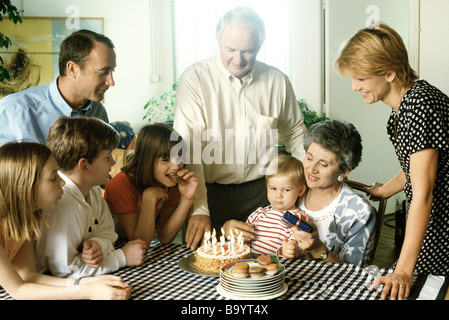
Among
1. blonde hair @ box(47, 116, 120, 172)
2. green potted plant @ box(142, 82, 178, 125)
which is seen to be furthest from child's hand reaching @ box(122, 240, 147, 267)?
green potted plant @ box(142, 82, 178, 125)

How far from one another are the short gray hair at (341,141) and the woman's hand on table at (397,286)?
0.71m

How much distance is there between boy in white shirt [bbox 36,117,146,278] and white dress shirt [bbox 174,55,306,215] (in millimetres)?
640

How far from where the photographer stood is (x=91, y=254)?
4.96 feet

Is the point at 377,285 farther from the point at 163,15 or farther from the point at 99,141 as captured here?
the point at 163,15

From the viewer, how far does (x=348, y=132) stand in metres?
2.03

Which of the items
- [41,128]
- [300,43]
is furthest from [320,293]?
[300,43]

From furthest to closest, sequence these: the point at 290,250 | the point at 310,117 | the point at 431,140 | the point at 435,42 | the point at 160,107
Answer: the point at 160,107
the point at 310,117
the point at 435,42
the point at 290,250
the point at 431,140

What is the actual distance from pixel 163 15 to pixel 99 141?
3560 millimetres

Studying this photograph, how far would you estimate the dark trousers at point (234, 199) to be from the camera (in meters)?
2.53

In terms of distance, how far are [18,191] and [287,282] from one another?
2.77ft

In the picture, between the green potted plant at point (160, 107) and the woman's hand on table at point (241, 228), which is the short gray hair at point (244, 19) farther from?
the green potted plant at point (160, 107)

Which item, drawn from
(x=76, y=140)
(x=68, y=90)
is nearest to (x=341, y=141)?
(x=76, y=140)

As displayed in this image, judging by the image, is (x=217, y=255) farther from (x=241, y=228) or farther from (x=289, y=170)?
(x=289, y=170)

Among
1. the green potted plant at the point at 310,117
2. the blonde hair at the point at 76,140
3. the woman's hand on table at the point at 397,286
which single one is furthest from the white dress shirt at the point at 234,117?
the green potted plant at the point at 310,117
